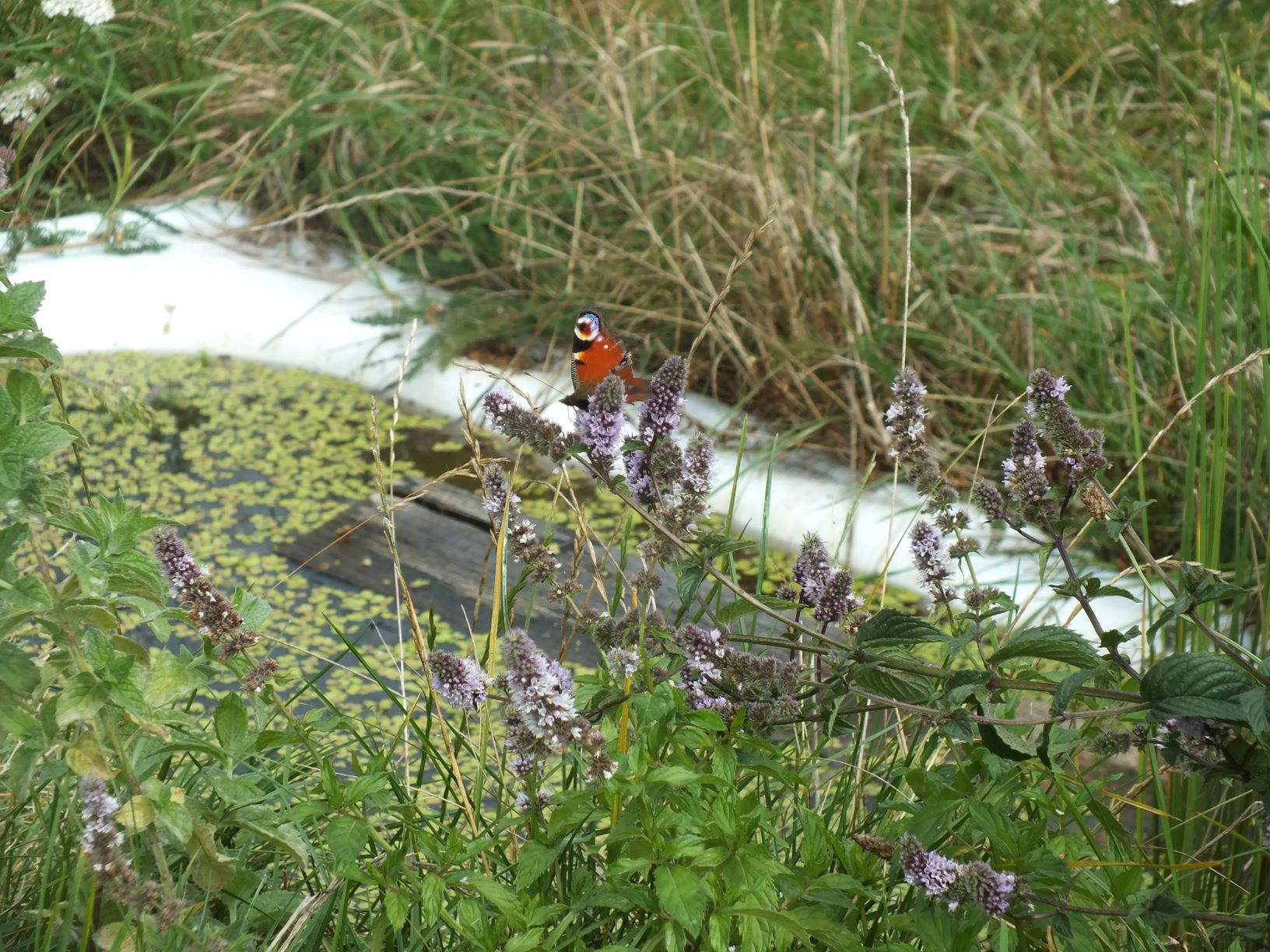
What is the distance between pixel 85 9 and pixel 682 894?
334 centimetres

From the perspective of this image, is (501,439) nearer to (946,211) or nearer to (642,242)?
(642,242)

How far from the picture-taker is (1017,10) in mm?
4664

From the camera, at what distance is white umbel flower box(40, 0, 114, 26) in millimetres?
3512

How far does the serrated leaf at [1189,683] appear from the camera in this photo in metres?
1.07

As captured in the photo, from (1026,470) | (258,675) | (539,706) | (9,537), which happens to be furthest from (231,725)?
(1026,470)

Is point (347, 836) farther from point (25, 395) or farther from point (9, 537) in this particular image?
point (25, 395)

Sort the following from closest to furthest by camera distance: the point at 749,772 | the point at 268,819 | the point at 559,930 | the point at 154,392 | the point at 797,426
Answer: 1. the point at 559,930
2. the point at 268,819
3. the point at 749,772
4. the point at 797,426
5. the point at 154,392

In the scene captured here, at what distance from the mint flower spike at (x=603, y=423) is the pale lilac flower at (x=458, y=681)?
0.22 meters

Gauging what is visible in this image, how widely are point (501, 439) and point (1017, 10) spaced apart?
272cm

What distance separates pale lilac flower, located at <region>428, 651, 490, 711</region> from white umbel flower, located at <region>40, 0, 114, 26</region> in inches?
119

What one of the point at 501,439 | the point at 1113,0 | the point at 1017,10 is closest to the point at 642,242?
the point at 501,439

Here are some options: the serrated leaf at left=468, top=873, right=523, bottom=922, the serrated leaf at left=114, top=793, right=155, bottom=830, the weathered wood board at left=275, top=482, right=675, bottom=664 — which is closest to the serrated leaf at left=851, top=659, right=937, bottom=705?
the serrated leaf at left=468, top=873, right=523, bottom=922

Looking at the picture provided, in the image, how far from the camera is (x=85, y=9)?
3.53m

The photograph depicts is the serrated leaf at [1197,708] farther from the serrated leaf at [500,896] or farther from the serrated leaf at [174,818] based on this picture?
the serrated leaf at [174,818]
